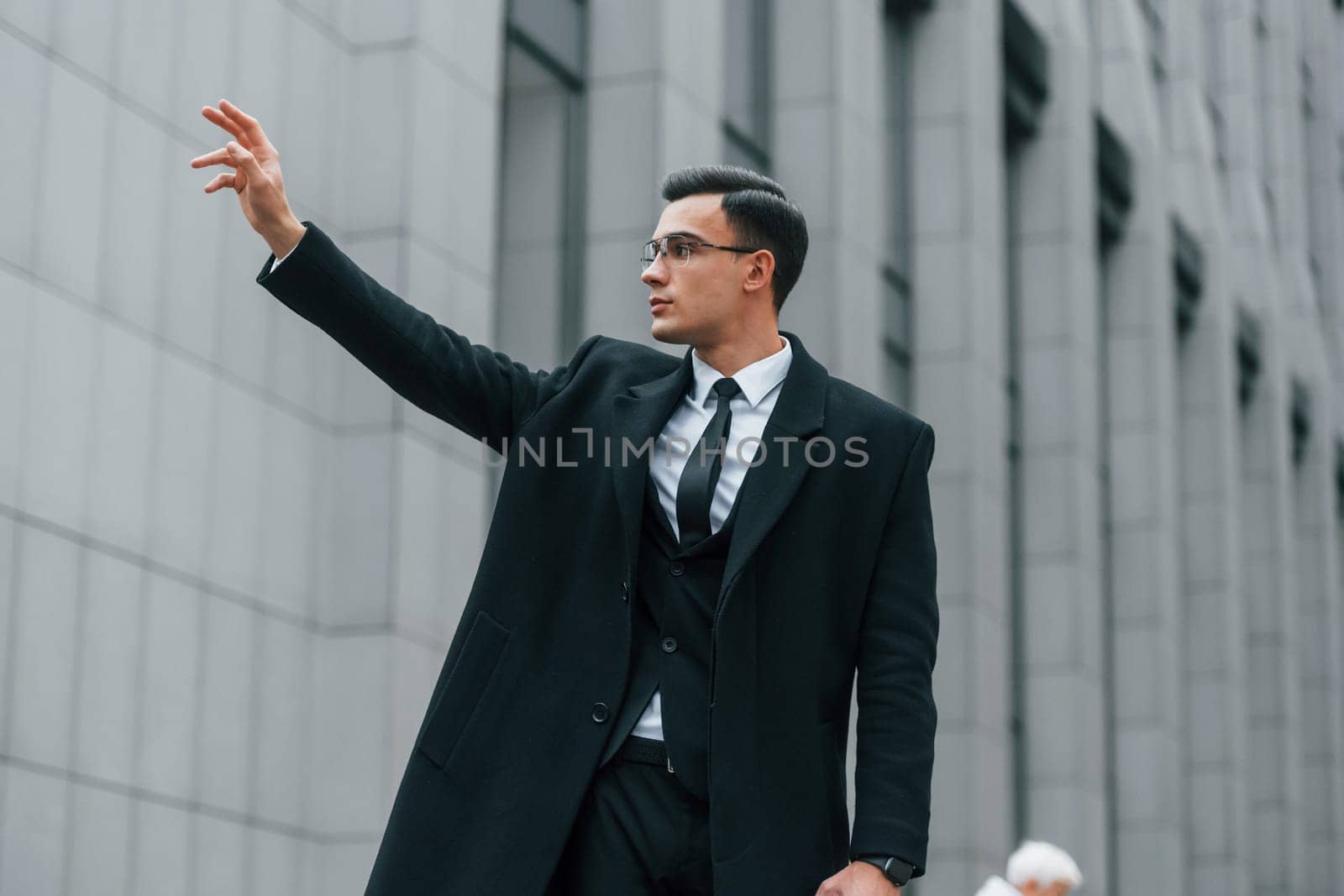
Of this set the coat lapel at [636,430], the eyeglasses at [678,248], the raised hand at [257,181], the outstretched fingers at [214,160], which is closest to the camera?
the outstretched fingers at [214,160]

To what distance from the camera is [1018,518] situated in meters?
24.2

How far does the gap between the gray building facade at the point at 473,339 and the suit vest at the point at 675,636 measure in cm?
612

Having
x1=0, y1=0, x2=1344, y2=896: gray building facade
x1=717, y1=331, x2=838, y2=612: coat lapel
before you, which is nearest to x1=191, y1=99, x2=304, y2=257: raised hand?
x1=717, y1=331, x2=838, y2=612: coat lapel

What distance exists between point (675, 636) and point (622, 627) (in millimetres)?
105

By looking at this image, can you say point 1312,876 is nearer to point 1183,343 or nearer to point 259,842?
point 1183,343

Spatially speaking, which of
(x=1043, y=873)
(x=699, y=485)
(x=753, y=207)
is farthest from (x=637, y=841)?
(x=1043, y=873)

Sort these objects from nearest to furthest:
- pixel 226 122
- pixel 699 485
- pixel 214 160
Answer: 1. pixel 214 160
2. pixel 226 122
3. pixel 699 485

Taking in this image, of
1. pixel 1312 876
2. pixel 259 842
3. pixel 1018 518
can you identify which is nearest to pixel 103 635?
pixel 259 842

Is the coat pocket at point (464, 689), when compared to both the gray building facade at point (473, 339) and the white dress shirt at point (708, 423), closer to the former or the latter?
the white dress shirt at point (708, 423)

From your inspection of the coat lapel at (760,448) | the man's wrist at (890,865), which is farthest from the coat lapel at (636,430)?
the man's wrist at (890,865)

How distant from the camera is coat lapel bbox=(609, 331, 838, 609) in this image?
4.29 m

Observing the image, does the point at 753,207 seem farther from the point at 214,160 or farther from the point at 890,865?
the point at 890,865

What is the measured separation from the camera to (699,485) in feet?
14.3

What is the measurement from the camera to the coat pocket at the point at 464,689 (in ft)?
13.8
